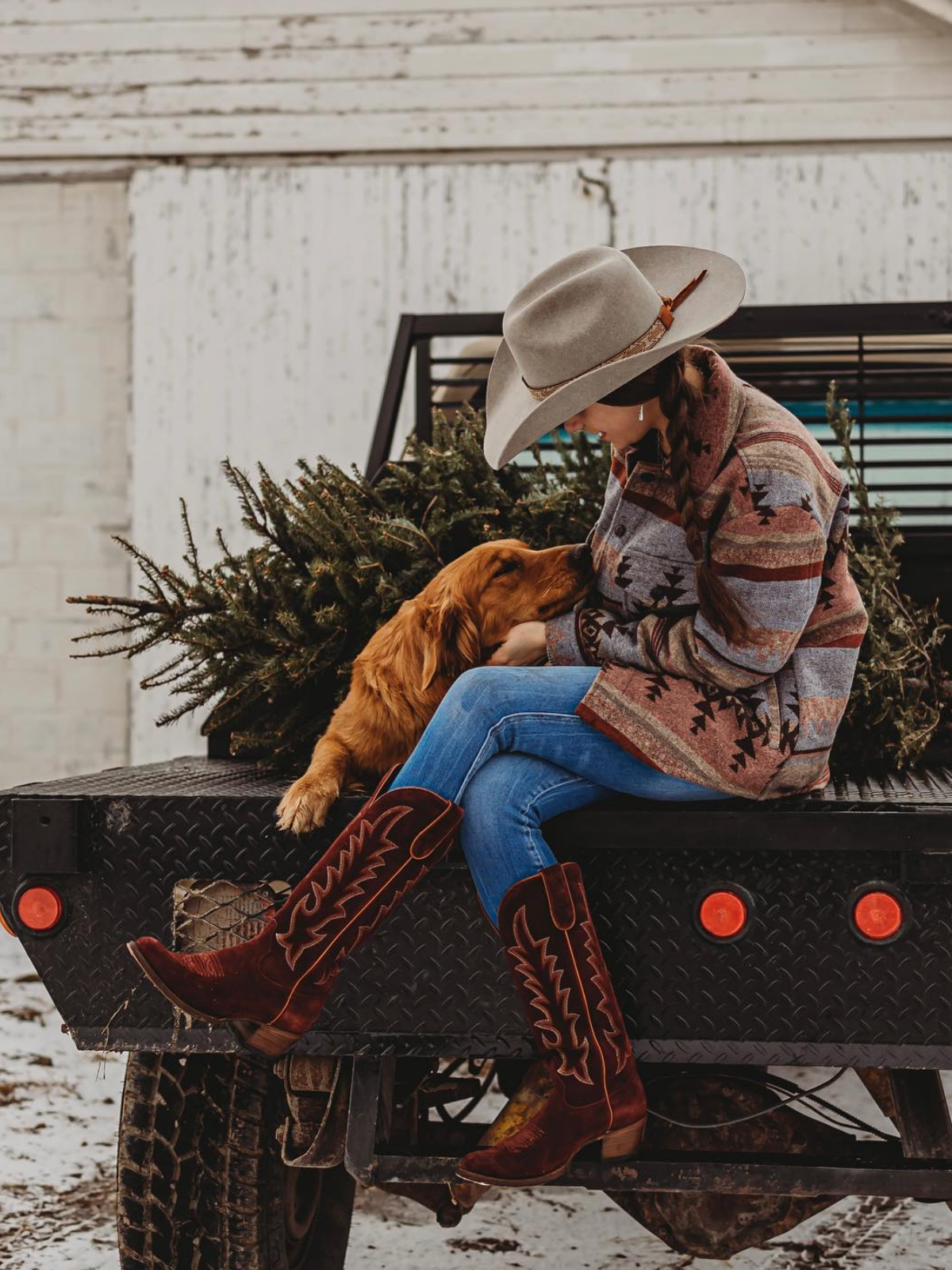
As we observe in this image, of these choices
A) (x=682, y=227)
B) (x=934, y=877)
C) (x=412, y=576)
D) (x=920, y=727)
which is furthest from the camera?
(x=682, y=227)

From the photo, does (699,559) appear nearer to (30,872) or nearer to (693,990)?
(693,990)

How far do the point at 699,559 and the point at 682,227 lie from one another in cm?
540

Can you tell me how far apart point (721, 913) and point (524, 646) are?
664 mm

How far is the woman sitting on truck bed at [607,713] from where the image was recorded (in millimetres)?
2086

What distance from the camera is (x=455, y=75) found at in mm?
7273

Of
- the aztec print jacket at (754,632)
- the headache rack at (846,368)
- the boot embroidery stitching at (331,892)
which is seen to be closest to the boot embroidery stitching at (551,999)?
the boot embroidery stitching at (331,892)

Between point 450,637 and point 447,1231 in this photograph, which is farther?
point 447,1231

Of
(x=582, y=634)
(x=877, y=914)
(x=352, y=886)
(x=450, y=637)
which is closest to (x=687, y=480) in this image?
(x=582, y=634)

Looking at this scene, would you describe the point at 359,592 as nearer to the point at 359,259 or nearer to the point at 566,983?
the point at 566,983

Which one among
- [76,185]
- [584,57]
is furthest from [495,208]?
[76,185]

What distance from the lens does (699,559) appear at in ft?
7.36

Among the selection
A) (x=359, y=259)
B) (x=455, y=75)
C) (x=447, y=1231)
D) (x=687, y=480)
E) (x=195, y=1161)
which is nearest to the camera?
(x=687, y=480)

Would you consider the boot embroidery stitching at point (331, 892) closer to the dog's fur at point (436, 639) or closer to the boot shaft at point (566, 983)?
the boot shaft at point (566, 983)

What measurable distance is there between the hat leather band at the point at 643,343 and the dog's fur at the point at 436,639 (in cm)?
41
